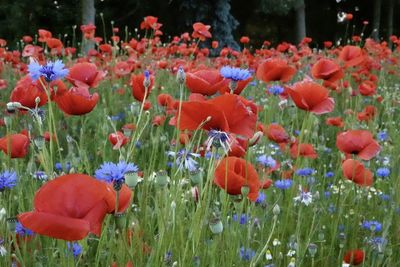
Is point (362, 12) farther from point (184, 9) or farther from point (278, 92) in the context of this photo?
point (278, 92)

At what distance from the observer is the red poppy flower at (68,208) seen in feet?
2.41

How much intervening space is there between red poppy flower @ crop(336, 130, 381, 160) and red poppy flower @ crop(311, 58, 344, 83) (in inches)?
10.3

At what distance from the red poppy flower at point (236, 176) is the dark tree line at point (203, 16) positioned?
839 centimetres

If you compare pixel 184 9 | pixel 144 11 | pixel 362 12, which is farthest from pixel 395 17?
pixel 184 9

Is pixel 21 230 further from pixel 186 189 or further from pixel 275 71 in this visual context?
pixel 275 71

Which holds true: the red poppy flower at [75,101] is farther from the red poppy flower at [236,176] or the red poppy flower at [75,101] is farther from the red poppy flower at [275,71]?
the red poppy flower at [275,71]

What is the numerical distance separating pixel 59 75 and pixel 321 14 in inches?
806

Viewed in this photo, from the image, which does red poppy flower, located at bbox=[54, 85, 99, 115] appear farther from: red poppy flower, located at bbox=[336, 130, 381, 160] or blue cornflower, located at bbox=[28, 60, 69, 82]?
red poppy flower, located at bbox=[336, 130, 381, 160]

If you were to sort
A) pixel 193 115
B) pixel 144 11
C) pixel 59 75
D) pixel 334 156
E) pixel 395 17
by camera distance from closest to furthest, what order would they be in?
1. pixel 193 115
2. pixel 59 75
3. pixel 334 156
4. pixel 144 11
5. pixel 395 17

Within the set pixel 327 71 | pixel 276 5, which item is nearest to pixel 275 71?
pixel 327 71

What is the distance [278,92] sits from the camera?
88.0 inches

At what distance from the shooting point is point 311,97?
1468mm

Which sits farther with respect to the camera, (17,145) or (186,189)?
(186,189)

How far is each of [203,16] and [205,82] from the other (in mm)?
10854
